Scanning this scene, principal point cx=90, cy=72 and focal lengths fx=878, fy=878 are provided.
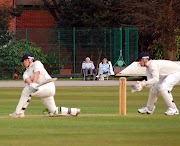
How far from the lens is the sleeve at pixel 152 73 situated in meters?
20.7

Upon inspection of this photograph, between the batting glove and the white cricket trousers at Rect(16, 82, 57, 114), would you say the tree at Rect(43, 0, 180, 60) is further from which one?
the batting glove

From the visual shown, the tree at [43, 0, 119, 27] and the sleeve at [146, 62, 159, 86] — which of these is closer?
the sleeve at [146, 62, 159, 86]

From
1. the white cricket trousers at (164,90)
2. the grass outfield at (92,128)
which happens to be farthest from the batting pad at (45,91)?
the white cricket trousers at (164,90)

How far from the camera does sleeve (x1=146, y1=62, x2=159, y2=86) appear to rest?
2074 centimetres

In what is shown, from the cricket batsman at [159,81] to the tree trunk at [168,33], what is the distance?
2801cm

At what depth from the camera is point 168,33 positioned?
166ft

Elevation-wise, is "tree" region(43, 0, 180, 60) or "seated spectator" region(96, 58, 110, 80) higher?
"tree" region(43, 0, 180, 60)

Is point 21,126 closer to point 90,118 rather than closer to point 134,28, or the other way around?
point 90,118

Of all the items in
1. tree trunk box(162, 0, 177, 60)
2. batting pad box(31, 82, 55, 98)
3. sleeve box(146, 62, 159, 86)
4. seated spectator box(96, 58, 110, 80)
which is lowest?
seated spectator box(96, 58, 110, 80)

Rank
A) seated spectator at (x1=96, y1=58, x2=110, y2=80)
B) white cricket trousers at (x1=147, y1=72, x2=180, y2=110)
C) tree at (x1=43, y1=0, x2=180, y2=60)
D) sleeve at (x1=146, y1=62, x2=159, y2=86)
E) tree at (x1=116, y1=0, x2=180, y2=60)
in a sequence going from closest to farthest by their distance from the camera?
sleeve at (x1=146, y1=62, x2=159, y2=86) → white cricket trousers at (x1=147, y1=72, x2=180, y2=110) → seated spectator at (x1=96, y1=58, x2=110, y2=80) → tree at (x1=116, y1=0, x2=180, y2=60) → tree at (x1=43, y1=0, x2=180, y2=60)

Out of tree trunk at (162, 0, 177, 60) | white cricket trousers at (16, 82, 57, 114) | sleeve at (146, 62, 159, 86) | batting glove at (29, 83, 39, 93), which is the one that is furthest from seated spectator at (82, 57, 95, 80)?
batting glove at (29, 83, 39, 93)

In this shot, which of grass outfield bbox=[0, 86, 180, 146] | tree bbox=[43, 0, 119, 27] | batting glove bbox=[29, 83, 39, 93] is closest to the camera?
grass outfield bbox=[0, 86, 180, 146]

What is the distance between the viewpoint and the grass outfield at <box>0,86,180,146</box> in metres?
16.0

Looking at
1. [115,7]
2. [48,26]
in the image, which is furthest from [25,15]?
[115,7]
